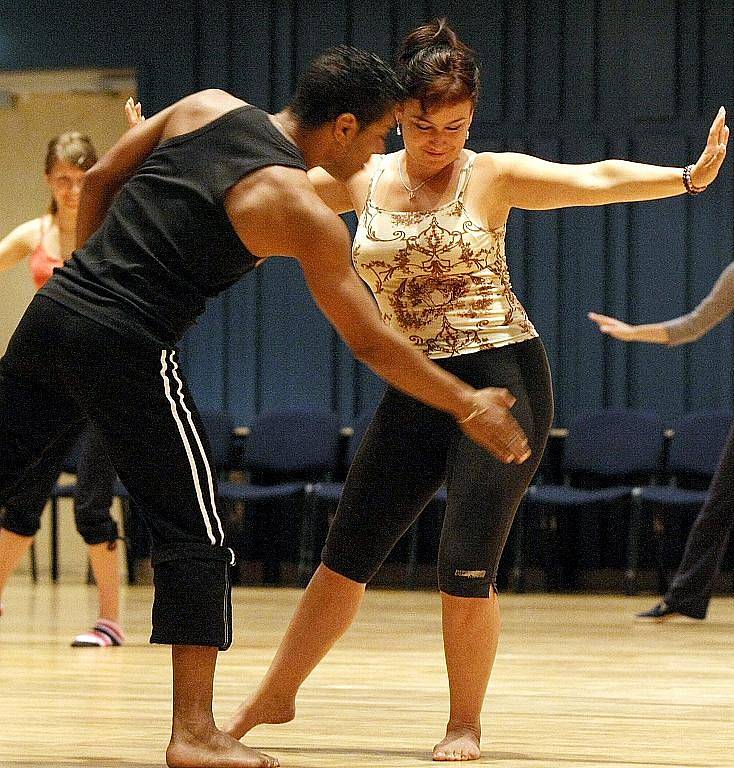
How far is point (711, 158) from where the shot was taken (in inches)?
122

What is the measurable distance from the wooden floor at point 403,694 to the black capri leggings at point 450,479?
405 millimetres

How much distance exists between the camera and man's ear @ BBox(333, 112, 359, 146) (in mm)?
2617

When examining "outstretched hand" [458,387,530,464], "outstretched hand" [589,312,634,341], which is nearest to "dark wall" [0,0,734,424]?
"outstretched hand" [589,312,634,341]

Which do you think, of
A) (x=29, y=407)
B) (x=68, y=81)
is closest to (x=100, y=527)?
(x=29, y=407)

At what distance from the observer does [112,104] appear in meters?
9.67

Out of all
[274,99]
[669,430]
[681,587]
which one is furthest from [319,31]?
[681,587]

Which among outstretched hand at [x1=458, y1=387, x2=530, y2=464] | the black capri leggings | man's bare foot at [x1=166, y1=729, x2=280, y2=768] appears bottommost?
man's bare foot at [x1=166, y1=729, x2=280, y2=768]

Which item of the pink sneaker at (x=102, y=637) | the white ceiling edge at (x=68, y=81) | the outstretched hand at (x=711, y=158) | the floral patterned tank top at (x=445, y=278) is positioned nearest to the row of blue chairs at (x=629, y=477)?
the pink sneaker at (x=102, y=637)

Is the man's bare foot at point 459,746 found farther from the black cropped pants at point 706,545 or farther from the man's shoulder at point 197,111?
the black cropped pants at point 706,545

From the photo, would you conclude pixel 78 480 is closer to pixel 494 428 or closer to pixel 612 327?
pixel 612 327

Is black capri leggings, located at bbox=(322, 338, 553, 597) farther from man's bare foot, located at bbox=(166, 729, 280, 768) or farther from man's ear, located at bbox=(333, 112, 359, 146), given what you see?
man's ear, located at bbox=(333, 112, 359, 146)

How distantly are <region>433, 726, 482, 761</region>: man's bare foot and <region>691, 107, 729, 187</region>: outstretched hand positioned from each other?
1.22 metres

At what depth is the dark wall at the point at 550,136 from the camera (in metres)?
8.46

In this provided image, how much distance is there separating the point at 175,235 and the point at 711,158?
3.84 feet
